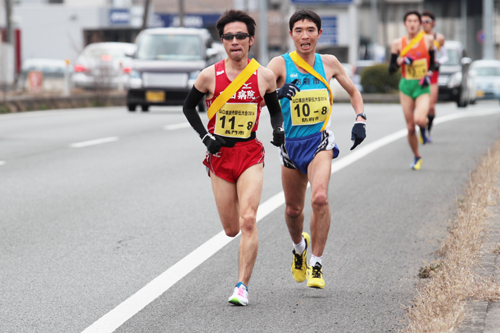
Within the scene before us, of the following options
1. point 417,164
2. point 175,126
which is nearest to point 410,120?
point 417,164

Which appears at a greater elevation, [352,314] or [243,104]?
[243,104]

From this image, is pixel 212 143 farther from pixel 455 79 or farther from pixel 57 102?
pixel 455 79

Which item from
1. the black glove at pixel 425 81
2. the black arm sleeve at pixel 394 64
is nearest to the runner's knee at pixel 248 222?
the black glove at pixel 425 81

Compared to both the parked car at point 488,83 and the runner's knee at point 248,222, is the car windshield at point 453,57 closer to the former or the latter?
the parked car at point 488,83

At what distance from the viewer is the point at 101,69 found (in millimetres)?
26422

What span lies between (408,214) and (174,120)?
40.1ft

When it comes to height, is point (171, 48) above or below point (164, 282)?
above

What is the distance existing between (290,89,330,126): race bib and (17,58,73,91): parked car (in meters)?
25.1

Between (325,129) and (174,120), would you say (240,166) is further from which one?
(174,120)

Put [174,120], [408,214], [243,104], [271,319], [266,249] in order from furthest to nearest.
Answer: [174,120] → [408,214] → [266,249] → [243,104] → [271,319]

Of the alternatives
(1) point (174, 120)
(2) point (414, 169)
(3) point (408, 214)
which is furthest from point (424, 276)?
(1) point (174, 120)

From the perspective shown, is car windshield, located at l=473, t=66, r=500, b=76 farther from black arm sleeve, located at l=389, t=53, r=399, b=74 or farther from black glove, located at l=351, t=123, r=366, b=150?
black glove, located at l=351, t=123, r=366, b=150

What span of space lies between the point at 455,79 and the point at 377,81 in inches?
229

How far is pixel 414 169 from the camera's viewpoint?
11.9 metres
